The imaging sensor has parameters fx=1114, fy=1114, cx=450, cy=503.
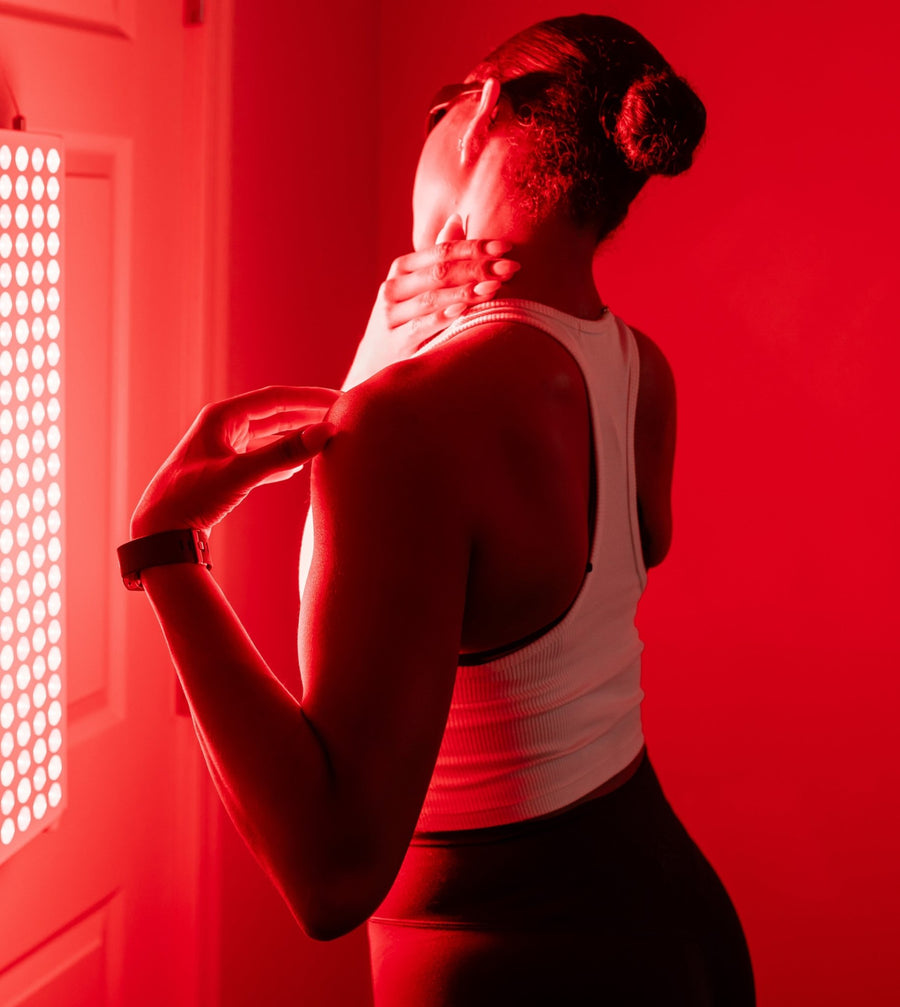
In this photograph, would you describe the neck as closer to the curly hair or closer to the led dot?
the curly hair

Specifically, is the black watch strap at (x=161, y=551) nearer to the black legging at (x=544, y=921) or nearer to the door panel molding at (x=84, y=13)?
the black legging at (x=544, y=921)

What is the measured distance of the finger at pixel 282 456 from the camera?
2.53 ft

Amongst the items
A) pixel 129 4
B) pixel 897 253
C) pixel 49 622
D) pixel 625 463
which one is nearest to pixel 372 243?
pixel 129 4

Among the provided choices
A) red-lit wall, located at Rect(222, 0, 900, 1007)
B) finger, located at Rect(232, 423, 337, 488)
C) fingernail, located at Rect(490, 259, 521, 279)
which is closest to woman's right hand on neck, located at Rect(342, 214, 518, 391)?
fingernail, located at Rect(490, 259, 521, 279)

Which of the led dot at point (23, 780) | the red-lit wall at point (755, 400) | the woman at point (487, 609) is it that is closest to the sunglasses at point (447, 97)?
the woman at point (487, 609)

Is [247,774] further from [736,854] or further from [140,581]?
[736,854]

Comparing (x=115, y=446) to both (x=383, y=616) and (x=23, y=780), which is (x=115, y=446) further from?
(x=383, y=616)

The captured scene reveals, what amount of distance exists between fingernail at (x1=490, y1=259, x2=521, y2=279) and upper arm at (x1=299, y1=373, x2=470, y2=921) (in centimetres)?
18

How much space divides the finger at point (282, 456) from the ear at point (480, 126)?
306 millimetres

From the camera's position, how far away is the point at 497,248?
91cm

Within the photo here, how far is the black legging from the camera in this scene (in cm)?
87

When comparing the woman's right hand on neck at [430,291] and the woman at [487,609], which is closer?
the woman at [487,609]

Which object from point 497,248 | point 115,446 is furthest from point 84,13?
point 497,248

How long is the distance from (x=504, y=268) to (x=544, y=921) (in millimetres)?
517
